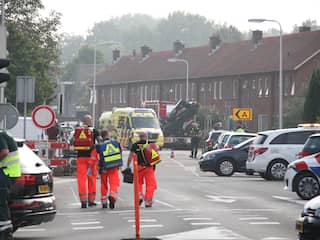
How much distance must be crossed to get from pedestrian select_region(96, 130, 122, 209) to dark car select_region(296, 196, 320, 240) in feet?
26.7

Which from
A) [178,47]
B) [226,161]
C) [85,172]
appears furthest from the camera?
[178,47]

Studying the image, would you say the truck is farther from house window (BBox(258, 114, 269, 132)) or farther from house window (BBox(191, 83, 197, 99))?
house window (BBox(191, 83, 197, 99))

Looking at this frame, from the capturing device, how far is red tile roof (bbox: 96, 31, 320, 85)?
289 feet

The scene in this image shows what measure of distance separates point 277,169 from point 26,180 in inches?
797

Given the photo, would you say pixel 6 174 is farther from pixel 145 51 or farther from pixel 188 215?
pixel 145 51

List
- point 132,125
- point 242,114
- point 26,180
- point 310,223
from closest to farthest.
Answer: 1. point 310,223
2. point 26,180
3. point 242,114
4. point 132,125

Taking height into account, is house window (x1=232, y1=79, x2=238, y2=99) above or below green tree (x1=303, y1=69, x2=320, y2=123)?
above

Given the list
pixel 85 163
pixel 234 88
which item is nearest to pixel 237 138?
pixel 85 163

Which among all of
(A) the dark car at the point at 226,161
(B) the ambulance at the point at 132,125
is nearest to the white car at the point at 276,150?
(A) the dark car at the point at 226,161

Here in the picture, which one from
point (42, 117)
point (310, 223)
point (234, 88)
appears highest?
point (234, 88)

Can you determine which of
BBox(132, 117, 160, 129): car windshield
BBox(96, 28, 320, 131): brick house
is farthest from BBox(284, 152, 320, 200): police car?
BBox(96, 28, 320, 131): brick house

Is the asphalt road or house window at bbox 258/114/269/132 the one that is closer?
the asphalt road

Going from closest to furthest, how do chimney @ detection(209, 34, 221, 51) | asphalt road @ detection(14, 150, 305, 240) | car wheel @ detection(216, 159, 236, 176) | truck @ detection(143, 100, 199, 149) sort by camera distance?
asphalt road @ detection(14, 150, 305, 240) → car wheel @ detection(216, 159, 236, 176) → truck @ detection(143, 100, 199, 149) → chimney @ detection(209, 34, 221, 51)

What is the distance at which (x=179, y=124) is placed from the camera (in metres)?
75.2
